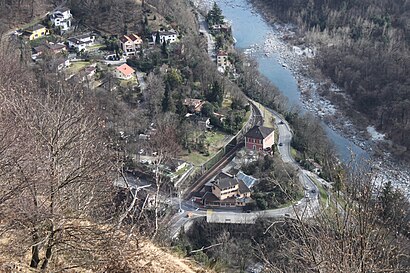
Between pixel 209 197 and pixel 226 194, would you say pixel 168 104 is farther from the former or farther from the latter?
pixel 226 194

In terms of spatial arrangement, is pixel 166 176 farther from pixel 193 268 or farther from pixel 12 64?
pixel 193 268

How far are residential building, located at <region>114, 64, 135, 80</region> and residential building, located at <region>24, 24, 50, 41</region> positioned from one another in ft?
12.7

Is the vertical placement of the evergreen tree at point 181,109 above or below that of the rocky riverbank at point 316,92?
above

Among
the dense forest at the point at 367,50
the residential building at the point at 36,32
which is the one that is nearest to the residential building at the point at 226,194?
the dense forest at the point at 367,50

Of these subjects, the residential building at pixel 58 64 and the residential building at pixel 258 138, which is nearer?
the residential building at pixel 258 138

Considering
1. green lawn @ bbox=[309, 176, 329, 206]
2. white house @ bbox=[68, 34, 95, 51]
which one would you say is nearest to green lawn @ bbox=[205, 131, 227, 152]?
green lawn @ bbox=[309, 176, 329, 206]

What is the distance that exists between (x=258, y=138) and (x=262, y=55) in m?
10.6

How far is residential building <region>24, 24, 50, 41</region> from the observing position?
701 inches

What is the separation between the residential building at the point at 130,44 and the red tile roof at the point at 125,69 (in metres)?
1.40

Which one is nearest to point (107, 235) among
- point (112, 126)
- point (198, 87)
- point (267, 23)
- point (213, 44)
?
point (112, 126)

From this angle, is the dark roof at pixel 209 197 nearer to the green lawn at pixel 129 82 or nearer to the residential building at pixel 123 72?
the green lawn at pixel 129 82

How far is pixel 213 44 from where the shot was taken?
2197 cm

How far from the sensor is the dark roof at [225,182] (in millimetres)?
11328

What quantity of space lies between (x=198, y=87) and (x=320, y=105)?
18.8 feet
